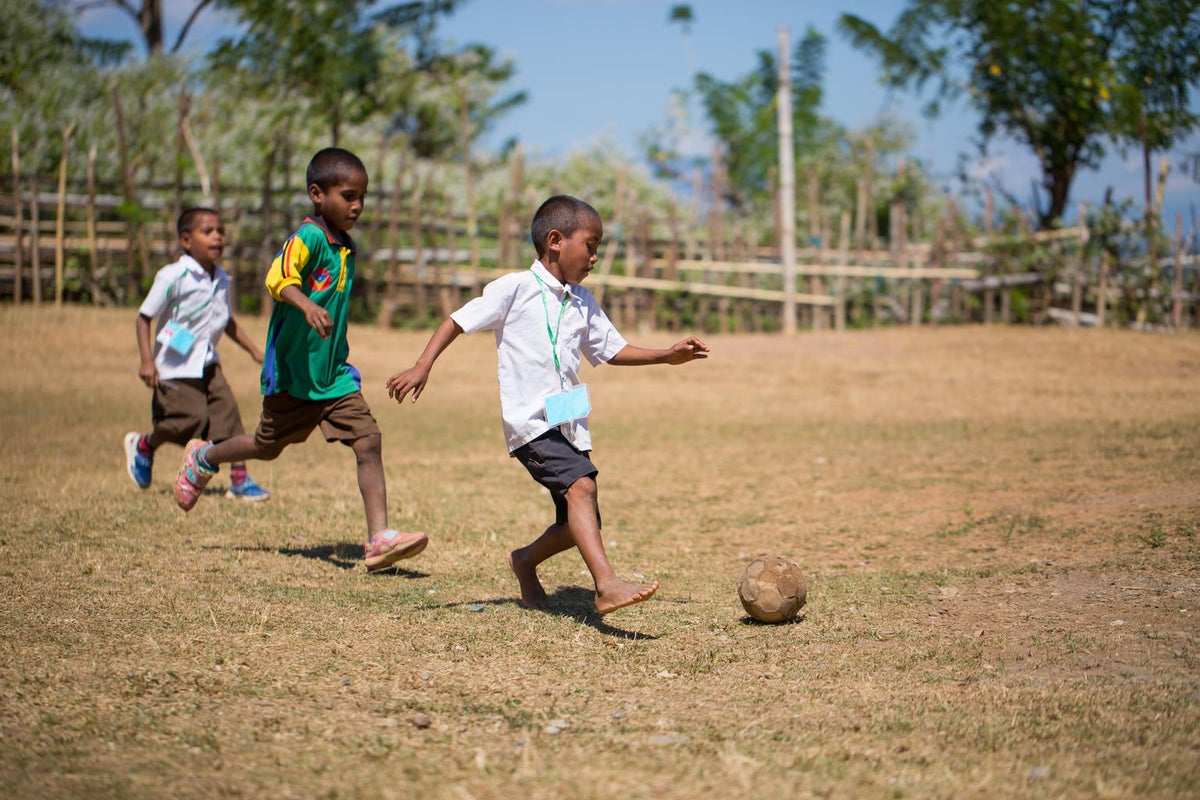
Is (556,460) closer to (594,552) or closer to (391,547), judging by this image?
(594,552)

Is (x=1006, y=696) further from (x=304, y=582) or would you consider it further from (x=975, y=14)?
(x=975, y=14)

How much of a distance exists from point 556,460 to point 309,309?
4.29 feet

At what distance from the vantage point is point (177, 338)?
7363mm

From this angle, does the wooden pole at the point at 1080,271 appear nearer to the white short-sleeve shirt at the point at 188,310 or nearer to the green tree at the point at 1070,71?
the green tree at the point at 1070,71

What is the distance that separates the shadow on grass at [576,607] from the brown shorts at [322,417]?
109 centimetres

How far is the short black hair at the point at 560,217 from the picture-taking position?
190 inches

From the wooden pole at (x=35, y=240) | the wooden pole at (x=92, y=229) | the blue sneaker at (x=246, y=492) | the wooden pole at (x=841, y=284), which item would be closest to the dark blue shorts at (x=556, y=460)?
the blue sneaker at (x=246, y=492)

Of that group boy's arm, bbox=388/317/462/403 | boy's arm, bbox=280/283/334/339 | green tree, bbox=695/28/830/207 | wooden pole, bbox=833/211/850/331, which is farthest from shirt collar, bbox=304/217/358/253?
green tree, bbox=695/28/830/207

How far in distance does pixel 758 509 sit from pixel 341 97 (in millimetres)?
22841

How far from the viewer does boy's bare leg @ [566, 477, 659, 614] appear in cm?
446

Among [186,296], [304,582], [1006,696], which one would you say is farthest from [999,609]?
[186,296]

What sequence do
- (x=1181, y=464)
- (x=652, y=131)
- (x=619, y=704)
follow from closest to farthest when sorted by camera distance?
(x=619, y=704) → (x=1181, y=464) → (x=652, y=131)

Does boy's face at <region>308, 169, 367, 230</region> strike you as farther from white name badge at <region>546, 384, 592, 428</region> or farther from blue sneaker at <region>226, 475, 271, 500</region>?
blue sneaker at <region>226, 475, 271, 500</region>

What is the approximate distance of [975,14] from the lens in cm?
2475
